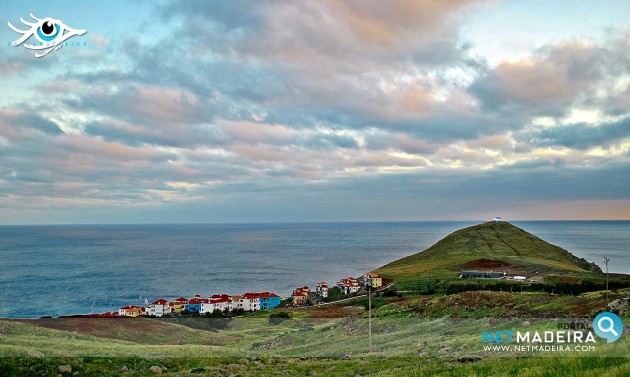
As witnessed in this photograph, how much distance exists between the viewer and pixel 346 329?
Answer: 44094 mm

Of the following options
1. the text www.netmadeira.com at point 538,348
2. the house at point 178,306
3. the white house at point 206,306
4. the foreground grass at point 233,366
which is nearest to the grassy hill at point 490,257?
the white house at point 206,306

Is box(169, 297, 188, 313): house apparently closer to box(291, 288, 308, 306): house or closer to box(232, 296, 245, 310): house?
box(232, 296, 245, 310): house

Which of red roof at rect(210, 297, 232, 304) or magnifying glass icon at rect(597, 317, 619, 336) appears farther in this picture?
red roof at rect(210, 297, 232, 304)

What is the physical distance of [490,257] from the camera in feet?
422

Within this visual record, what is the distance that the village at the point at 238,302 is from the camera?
286ft

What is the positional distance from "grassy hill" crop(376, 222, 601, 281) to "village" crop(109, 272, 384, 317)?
1524 centimetres

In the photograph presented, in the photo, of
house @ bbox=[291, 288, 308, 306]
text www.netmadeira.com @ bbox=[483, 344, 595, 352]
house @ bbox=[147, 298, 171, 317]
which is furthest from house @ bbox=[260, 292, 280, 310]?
text www.netmadeira.com @ bbox=[483, 344, 595, 352]

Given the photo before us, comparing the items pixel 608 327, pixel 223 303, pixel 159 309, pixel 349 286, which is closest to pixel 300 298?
pixel 349 286

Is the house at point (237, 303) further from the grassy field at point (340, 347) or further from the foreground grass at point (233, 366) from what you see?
the foreground grass at point (233, 366)

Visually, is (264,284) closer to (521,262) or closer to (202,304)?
(202,304)

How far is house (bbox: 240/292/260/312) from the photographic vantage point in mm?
96375

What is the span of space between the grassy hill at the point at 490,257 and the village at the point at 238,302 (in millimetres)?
15238

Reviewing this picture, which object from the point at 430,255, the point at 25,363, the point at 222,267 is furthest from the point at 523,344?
the point at 222,267

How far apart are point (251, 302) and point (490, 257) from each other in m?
75.7
